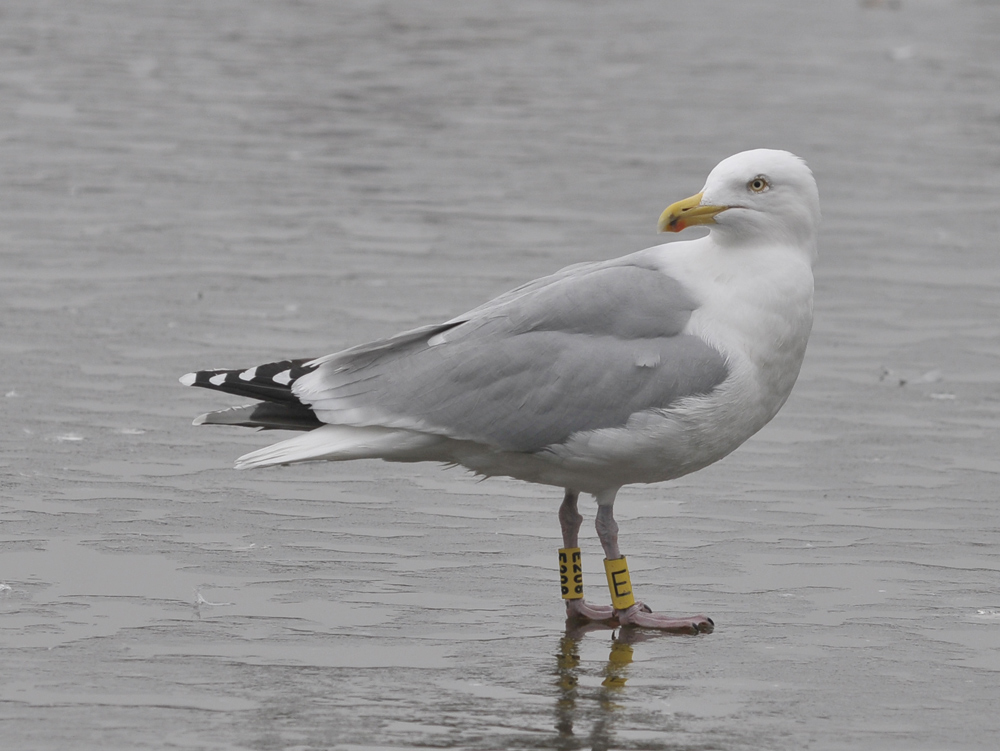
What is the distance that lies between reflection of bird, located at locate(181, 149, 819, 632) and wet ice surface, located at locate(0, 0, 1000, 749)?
0.55 meters

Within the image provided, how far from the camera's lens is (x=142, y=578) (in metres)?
6.07

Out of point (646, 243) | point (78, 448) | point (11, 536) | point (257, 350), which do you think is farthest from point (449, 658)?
point (646, 243)

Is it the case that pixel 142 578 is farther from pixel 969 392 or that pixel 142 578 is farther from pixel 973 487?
pixel 969 392

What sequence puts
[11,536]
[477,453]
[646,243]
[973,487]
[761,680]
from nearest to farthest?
[761,680], [477,453], [11,536], [973,487], [646,243]

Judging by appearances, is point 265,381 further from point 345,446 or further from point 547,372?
point 547,372

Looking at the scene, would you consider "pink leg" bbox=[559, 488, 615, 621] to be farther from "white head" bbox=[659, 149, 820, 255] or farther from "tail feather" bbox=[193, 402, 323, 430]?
"white head" bbox=[659, 149, 820, 255]

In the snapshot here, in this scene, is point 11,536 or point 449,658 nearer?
point 449,658

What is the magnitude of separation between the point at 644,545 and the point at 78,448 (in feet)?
8.49

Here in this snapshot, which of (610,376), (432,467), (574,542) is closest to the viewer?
(610,376)

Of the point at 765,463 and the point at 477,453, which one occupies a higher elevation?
the point at 477,453

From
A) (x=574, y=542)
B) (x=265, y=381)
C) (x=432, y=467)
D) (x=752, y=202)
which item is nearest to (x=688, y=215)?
(x=752, y=202)

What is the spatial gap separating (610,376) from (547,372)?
23 centimetres

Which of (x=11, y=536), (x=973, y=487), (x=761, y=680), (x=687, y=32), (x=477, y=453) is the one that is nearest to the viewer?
(x=761, y=680)

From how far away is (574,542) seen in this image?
6.20 meters
